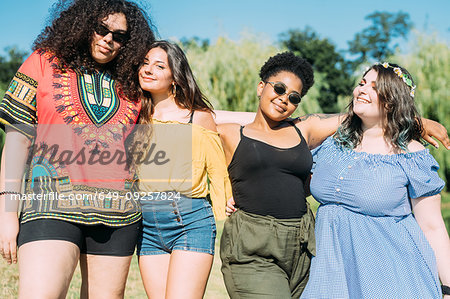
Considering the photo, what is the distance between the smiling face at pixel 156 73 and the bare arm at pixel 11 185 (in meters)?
0.85

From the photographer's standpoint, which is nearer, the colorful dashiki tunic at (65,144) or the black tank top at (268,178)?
the colorful dashiki tunic at (65,144)

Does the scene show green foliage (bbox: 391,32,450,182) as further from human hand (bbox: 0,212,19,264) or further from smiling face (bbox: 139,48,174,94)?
human hand (bbox: 0,212,19,264)

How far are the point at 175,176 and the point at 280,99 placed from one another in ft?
2.91

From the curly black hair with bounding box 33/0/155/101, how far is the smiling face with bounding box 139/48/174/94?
0.05 metres

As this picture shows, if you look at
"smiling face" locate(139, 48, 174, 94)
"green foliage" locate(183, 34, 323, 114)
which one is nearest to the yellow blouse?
"smiling face" locate(139, 48, 174, 94)

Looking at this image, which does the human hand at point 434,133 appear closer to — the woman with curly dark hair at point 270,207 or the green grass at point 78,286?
the woman with curly dark hair at point 270,207

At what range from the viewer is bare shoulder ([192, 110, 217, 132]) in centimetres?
304

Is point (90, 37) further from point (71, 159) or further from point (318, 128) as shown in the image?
point (318, 128)

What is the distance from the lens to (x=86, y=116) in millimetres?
2648

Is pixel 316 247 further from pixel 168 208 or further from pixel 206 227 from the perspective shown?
pixel 168 208

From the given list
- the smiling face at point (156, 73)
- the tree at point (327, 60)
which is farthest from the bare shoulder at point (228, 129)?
the tree at point (327, 60)

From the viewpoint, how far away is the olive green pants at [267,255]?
279 cm

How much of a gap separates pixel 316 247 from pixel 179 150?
3.55 feet

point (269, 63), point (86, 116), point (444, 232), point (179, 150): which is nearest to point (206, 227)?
point (179, 150)
